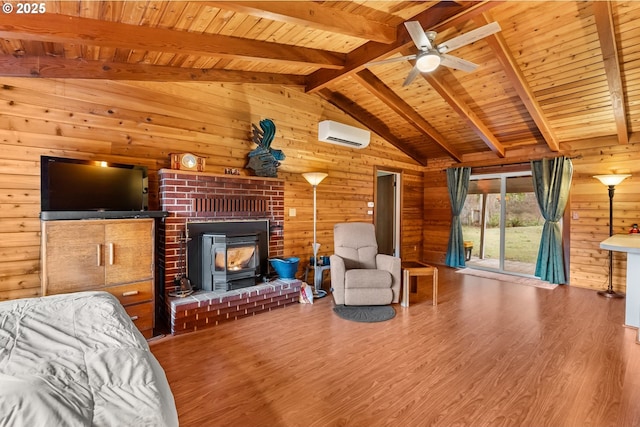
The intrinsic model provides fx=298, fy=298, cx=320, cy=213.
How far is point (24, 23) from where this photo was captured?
2041 millimetres

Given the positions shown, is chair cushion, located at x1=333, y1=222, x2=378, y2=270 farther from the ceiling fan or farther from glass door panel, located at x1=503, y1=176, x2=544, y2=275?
glass door panel, located at x1=503, y1=176, x2=544, y2=275

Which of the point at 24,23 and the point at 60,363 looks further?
the point at 24,23

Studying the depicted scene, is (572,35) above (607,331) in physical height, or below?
above

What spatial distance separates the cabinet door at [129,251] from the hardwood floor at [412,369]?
2.24ft

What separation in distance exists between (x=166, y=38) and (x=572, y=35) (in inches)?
157

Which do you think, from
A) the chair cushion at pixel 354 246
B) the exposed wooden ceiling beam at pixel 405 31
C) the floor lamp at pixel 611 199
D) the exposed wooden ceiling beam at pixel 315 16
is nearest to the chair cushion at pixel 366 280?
the chair cushion at pixel 354 246

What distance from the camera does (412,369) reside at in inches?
90.8

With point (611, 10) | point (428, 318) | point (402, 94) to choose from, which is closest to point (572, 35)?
point (611, 10)

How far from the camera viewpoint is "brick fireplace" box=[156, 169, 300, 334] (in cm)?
306

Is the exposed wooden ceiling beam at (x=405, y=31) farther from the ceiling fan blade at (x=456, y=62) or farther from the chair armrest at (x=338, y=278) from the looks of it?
the chair armrest at (x=338, y=278)

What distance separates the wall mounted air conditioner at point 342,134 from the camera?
182 inches

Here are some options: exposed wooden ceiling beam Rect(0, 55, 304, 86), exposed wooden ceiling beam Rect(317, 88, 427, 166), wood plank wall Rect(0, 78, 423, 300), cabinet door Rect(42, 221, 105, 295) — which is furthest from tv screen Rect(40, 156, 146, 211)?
exposed wooden ceiling beam Rect(317, 88, 427, 166)

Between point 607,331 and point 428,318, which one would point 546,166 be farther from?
point 428,318

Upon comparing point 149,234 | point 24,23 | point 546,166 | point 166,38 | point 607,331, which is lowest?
point 607,331
